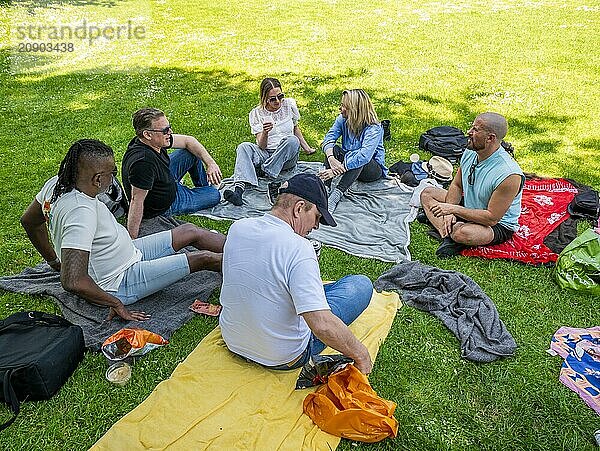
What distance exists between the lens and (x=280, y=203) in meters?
3.75

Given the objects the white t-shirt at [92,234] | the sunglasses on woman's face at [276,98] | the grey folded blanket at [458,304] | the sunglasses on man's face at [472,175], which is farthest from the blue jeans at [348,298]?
the sunglasses on woman's face at [276,98]

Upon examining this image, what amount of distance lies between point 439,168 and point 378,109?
288 centimetres

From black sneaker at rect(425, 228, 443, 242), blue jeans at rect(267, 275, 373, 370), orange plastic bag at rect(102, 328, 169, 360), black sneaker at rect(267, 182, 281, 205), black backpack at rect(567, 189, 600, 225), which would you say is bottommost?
orange plastic bag at rect(102, 328, 169, 360)

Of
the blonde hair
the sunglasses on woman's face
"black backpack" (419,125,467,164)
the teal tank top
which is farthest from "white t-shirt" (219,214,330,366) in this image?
"black backpack" (419,125,467,164)

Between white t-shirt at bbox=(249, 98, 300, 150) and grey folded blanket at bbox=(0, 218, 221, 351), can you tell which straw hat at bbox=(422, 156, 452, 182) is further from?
grey folded blanket at bbox=(0, 218, 221, 351)

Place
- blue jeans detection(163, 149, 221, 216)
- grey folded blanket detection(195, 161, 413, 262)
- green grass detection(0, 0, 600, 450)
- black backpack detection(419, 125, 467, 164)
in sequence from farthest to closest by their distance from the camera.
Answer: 1. black backpack detection(419, 125, 467, 164)
2. blue jeans detection(163, 149, 221, 216)
3. grey folded blanket detection(195, 161, 413, 262)
4. green grass detection(0, 0, 600, 450)

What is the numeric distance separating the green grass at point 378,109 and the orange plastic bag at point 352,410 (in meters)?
0.13

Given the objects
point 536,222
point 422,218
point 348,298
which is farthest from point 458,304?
point 536,222

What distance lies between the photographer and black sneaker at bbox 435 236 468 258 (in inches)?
239

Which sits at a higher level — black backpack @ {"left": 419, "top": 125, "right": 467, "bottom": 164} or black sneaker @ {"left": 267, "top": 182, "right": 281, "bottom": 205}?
black backpack @ {"left": 419, "top": 125, "right": 467, "bottom": 164}

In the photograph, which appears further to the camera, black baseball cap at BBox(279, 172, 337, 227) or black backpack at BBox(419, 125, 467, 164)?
black backpack at BBox(419, 125, 467, 164)

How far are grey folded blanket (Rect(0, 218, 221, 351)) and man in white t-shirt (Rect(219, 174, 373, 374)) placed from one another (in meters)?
1.11

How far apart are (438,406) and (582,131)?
6785 millimetres

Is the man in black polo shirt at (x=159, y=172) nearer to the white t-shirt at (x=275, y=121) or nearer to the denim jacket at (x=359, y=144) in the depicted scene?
the white t-shirt at (x=275, y=121)
